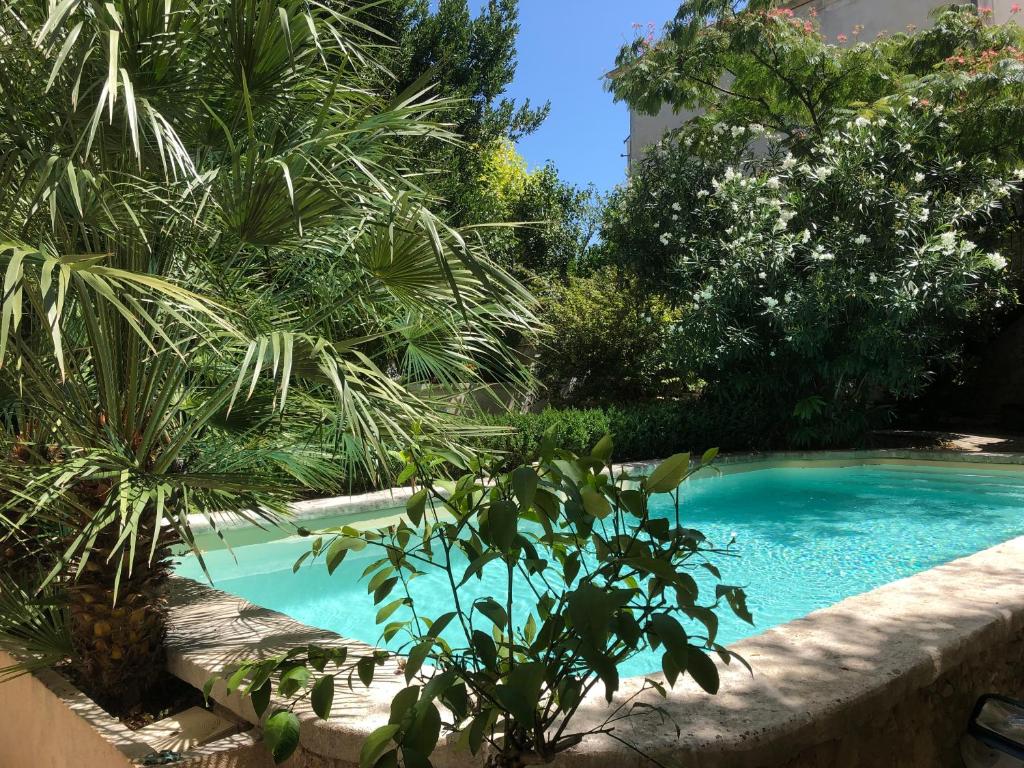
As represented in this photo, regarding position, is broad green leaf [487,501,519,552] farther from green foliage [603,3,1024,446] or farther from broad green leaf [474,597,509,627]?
green foliage [603,3,1024,446]

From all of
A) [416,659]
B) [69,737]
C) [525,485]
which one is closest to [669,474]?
[525,485]

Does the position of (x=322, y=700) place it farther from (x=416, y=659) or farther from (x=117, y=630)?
(x=117, y=630)

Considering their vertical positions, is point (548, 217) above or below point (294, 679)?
above

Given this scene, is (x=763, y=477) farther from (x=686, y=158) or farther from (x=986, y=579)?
(x=986, y=579)

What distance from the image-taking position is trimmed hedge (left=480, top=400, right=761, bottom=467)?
9898mm

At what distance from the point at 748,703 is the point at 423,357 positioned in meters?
1.82

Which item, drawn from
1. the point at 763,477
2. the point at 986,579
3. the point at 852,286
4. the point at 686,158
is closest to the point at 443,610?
the point at 986,579

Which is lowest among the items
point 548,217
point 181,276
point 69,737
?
point 69,737

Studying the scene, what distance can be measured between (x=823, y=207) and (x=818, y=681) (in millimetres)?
9965

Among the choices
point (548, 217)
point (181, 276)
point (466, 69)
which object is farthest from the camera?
point (548, 217)

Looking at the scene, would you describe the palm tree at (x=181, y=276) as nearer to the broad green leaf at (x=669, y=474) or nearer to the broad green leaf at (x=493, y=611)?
the broad green leaf at (x=493, y=611)

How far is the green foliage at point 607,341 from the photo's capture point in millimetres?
13680

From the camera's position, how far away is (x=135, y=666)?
2680mm

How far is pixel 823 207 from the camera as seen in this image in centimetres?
1082
